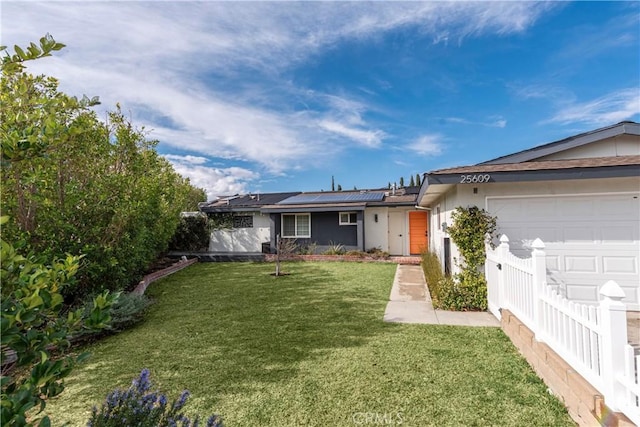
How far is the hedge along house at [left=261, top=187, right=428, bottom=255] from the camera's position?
51.7 feet

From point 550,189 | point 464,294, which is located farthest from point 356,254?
point 550,189

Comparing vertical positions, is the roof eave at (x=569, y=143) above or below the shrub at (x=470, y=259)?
above

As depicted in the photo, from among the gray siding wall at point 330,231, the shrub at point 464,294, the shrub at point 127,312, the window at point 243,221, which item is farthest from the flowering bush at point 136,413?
the window at point 243,221

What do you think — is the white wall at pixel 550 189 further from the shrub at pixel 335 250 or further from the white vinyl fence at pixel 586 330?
the shrub at pixel 335 250

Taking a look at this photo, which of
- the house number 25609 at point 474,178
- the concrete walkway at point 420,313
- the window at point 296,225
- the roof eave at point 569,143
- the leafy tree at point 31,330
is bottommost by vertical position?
the concrete walkway at point 420,313

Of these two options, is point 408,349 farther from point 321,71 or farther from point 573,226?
point 321,71

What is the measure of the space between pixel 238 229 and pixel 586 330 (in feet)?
57.0

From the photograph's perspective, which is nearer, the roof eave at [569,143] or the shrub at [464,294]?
the shrub at [464,294]

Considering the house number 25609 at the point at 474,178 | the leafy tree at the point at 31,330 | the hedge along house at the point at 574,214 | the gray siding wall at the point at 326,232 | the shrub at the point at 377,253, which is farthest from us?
the gray siding wall at the point at 326,232

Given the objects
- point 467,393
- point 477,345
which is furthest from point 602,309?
point 477,345

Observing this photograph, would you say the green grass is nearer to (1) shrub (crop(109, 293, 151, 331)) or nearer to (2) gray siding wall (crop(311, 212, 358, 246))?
(1) shrub (crop(109, 293, 151, 331))

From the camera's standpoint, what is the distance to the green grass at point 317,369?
3.12 metres

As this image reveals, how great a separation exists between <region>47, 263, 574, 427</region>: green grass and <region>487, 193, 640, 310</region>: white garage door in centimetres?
213

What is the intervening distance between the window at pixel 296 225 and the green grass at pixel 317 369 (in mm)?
10044
